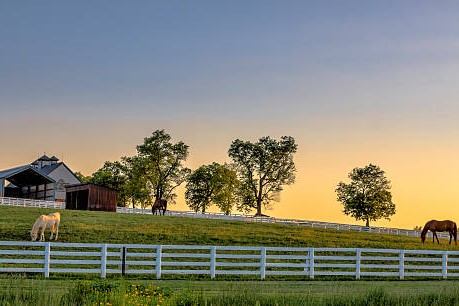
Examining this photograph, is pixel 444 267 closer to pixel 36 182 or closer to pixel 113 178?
pixel 36 182

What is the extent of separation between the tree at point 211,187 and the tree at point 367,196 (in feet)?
43.0

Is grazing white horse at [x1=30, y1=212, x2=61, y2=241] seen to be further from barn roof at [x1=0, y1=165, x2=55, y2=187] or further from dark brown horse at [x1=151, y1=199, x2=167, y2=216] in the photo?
barn roof at [x1=0, y1=165, x2=55, y2=187]

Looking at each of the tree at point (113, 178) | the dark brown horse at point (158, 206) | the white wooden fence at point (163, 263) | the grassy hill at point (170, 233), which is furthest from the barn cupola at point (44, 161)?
the white wooden fence at point (163, 263)

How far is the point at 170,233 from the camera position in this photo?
138 feet

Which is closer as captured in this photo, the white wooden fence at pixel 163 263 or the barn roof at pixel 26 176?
the white wooden fence at pixel 163 263

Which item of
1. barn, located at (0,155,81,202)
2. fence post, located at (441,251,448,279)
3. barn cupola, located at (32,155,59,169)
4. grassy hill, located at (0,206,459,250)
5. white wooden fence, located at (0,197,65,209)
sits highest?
barn cupola, located at (32,155,59,169)

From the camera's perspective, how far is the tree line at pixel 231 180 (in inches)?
3442

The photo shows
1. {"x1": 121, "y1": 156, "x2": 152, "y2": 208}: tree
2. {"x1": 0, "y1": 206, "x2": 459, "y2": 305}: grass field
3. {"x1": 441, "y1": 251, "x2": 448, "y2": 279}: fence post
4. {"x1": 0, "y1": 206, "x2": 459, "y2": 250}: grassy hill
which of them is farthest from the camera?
{"x1": 121, "y1": 156, "x2": 152, "y2": 208}: tree

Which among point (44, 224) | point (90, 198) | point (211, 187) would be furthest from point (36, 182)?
point (44, 224)

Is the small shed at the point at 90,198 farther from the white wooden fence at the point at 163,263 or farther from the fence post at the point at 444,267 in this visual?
the fence post at the point at 444,267

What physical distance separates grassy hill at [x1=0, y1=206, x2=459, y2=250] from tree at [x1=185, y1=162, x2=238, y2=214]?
3679 cm

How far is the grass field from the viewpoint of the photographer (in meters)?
16.4

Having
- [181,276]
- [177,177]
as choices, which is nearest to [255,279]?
[181,276]

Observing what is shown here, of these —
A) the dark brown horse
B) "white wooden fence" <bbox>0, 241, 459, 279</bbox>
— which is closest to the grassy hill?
"white wooden fence" <bbox>0, 241, 459, 279</bbox>
